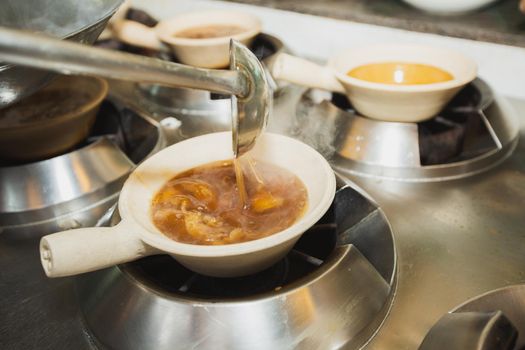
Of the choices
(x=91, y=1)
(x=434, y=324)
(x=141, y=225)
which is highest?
(x=91, y=1)

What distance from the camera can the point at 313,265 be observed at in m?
0.90

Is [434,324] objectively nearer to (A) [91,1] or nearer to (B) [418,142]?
(B) [418,142]

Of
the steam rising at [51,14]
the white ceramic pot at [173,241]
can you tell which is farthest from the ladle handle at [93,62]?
the steam rising at [51,14]

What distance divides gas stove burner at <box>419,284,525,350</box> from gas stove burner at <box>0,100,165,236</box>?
667 mm

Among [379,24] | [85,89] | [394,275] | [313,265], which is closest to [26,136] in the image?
[85,89]

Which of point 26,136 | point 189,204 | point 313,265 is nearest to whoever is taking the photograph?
point 189,204

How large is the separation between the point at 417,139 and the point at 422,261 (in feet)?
1.00

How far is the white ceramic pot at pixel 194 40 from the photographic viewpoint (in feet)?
4.37

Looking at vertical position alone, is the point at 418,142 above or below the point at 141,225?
below

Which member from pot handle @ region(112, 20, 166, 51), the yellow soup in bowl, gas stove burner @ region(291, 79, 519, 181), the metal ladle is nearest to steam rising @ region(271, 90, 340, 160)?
gas stove burner @ region(291, 79, 519, 181)

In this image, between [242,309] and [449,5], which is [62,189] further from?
[449,5]

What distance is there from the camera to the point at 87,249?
643mm

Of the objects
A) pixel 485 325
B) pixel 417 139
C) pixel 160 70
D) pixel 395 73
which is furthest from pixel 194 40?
pixel 485 325

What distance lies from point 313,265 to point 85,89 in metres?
0.72
